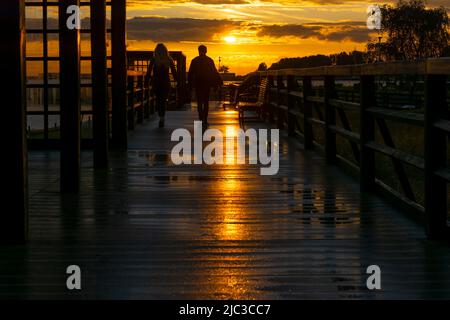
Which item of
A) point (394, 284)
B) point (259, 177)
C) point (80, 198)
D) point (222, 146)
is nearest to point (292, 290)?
point (394, 284)

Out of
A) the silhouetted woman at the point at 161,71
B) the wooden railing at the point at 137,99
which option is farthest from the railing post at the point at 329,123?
the silhouetted woman at the point at 161,71

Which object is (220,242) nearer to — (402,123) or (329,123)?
(402,123)

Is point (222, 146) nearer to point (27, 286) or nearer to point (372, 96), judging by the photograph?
point (372, 96)

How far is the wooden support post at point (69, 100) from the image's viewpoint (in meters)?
9.55

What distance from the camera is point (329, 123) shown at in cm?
1272

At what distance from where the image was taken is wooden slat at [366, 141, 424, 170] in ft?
24.5

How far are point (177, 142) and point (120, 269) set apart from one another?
37.2ft

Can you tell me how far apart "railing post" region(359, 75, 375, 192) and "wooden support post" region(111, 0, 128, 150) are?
20.2 ft

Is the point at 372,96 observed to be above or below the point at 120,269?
above

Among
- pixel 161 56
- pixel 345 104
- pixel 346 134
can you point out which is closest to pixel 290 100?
pixel 161 56

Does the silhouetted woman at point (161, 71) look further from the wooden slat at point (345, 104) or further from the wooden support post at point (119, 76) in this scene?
the wooden slat at point (345, 104)

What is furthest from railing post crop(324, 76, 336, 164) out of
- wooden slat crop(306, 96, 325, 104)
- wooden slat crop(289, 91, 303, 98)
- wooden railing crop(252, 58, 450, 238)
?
wooden slat crop(289, 91, 303, 98)
